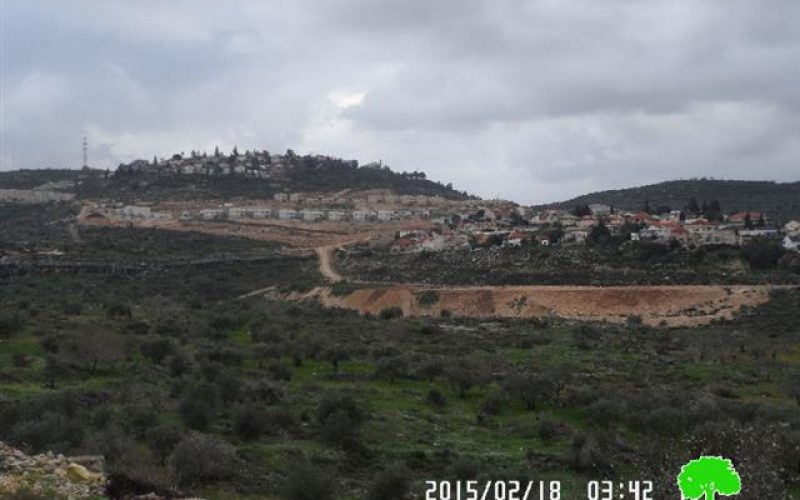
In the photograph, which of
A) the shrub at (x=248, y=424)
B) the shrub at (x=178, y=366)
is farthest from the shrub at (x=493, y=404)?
the shrub at (x=178, y=366)

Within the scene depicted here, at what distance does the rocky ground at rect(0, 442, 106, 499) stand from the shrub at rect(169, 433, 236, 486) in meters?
1.99

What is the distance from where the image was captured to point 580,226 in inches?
3538

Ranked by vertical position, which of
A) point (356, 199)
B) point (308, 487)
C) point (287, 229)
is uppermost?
point (356, 199)

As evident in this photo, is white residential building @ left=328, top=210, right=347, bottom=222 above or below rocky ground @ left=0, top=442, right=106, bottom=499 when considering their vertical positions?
above

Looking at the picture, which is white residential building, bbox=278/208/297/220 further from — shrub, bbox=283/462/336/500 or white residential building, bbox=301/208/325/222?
shrub, bbox=283/462/336/500

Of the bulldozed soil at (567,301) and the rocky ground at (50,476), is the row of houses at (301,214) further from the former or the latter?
the rocky ground at (50,476)

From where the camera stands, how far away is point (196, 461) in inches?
590

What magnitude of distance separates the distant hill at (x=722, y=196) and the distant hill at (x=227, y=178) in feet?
138

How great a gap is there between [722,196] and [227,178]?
90.5 m

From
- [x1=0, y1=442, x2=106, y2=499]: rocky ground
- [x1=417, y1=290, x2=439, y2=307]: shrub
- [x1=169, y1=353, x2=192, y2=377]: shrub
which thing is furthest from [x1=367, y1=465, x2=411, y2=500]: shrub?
[x1=417, y1=290, x2=439, y2=307]: shrub

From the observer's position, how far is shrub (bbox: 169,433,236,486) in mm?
14734

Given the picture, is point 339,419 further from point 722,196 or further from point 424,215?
point 722,196

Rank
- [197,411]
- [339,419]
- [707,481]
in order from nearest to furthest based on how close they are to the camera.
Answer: [707,481]
[197,411]
[339,419]

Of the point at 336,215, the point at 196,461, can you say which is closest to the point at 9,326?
the point at 196,461
